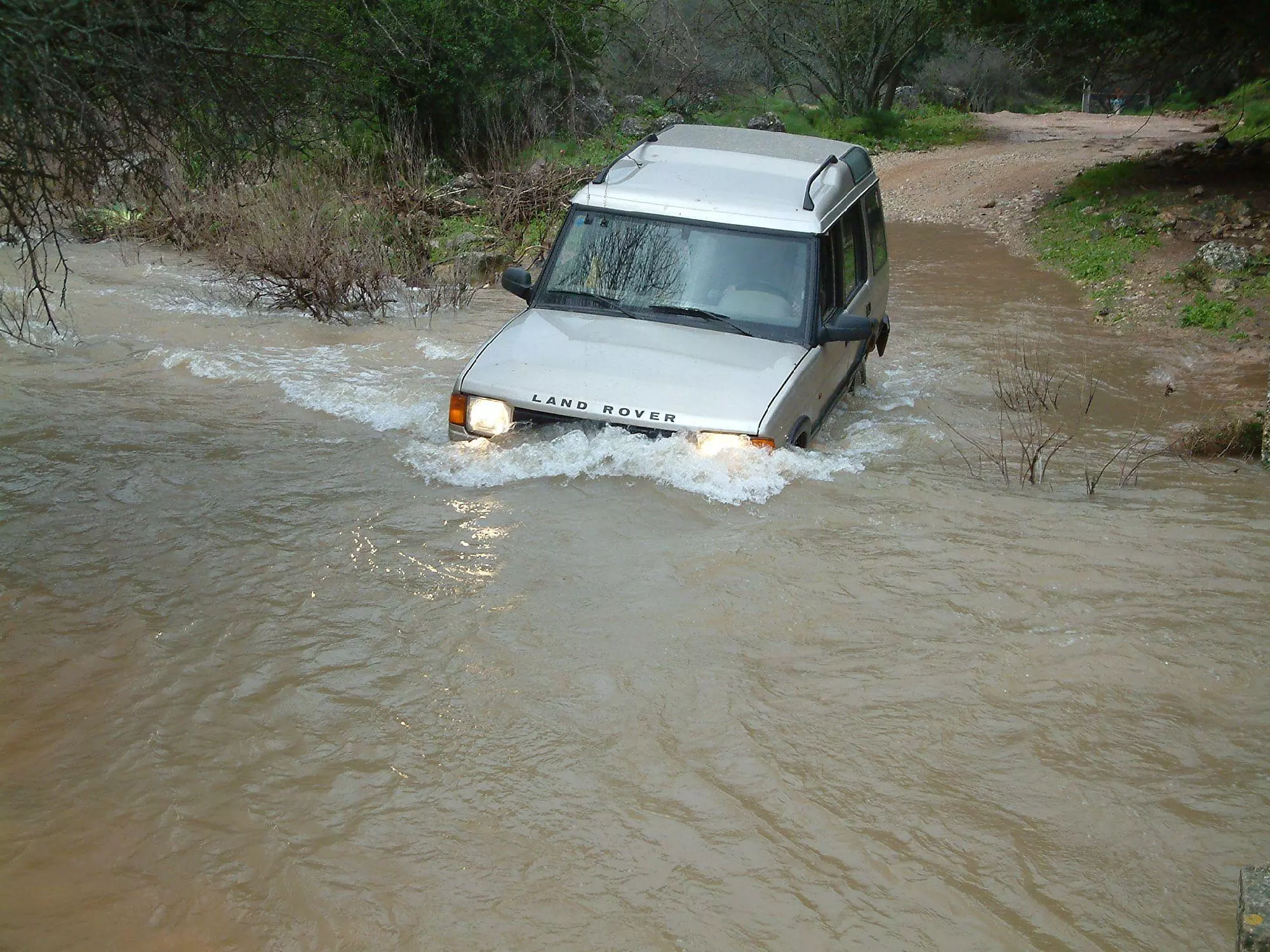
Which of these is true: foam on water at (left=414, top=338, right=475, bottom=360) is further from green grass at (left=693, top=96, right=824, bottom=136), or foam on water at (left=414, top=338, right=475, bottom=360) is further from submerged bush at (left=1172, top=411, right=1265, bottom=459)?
green grass at (left=693, top=96, right=824, bottom=136)

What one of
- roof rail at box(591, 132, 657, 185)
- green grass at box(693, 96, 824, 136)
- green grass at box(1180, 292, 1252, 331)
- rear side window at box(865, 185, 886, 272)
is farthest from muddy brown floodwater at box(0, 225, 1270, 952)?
green grass at box(693, 96, 824, 136)

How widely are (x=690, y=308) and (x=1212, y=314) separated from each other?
7665 millimetres

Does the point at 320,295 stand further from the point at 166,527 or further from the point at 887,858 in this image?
the point at 887,858

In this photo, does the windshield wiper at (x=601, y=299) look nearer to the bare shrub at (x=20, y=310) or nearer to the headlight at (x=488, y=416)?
the headlight at (x=488, y=416)

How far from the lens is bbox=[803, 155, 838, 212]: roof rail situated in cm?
629

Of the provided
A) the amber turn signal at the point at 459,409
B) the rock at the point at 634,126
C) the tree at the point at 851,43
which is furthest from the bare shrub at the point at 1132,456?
the tree at the point at 851,43

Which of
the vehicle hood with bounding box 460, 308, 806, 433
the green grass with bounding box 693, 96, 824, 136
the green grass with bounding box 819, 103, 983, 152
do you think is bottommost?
the vehicle hood with bounding box 460, 308, 806, 433

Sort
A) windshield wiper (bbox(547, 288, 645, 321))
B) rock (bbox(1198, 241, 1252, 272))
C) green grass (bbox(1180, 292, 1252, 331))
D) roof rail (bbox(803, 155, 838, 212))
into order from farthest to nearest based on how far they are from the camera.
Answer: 1. rock (bbox(1198, 241, 1252, 272))
2. green grass (bbox(1180, 292, 1252, 331))
3. roof rail (bbox(803, 155, 838, 212))
4. windshield wiper (bbox(547, 288, 645, 321))

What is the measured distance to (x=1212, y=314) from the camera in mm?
11516

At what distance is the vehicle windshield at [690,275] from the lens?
6109 mm

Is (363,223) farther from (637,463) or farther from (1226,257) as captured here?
(1226,257)

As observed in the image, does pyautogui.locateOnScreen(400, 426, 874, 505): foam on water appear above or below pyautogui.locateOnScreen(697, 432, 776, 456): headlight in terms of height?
below

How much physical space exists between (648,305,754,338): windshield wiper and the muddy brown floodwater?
80 cm

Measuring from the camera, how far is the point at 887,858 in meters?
3.50
